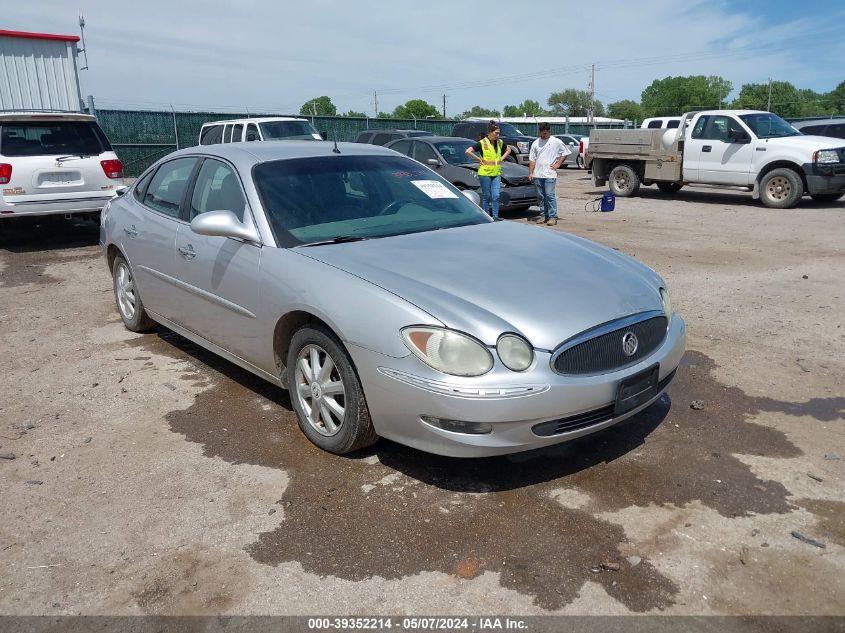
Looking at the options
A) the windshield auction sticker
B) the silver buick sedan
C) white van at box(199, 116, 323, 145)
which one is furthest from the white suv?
the windshield auction sticker

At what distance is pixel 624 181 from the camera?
16797 millimetres

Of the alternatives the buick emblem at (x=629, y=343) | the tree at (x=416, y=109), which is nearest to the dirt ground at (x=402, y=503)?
the buick emblem at (x=629, y=343)

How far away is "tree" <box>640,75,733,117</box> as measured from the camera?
122 m

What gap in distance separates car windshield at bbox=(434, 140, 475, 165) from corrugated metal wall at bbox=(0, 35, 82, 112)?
35.7 ft

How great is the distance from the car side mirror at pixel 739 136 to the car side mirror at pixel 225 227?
13386 millimetres

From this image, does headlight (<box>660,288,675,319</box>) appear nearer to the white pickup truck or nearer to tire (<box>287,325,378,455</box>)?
tire (<box>287,325,378,455</box>)

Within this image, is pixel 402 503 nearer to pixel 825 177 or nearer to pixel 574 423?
pixel 574 423

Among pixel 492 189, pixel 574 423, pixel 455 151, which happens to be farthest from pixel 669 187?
pixel 574 423

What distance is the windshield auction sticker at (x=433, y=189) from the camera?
481 cm

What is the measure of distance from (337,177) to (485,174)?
7452 millimetres

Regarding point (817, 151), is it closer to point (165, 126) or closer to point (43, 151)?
point (43, 151)

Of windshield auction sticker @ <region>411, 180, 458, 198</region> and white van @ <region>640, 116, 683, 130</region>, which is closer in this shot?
windshield auction sticker @ <region>411, 180, 458, 198</region>

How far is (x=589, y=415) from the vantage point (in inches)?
129

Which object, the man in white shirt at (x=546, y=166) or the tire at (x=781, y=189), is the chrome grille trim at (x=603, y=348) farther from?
the tire at (x=781, y=189)
